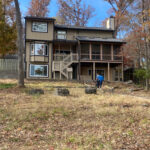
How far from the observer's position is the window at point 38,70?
71.7 feet

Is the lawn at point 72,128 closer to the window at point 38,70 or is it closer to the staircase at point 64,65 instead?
the staircase at point 64,65

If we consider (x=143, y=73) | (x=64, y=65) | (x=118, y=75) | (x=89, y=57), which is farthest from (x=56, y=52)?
(x=143, y=73)

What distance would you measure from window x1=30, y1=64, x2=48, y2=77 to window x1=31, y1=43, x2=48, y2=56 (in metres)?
1.60

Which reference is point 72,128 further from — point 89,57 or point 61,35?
point 61,35

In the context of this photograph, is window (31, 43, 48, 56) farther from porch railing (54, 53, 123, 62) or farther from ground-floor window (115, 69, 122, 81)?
ground-floor window (115, 69, 122, 81)

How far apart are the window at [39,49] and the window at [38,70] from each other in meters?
1.60

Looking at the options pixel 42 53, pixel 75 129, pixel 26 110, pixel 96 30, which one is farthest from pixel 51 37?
pixel 75 129

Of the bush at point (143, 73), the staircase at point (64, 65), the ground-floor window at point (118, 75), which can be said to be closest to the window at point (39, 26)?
the staircase at point (64, 65)

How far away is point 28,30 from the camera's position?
21.6 meters

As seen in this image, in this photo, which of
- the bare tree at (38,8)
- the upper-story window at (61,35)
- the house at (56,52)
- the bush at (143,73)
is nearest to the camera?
the bush at (143,73)

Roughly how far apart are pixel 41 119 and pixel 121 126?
8.60 ft

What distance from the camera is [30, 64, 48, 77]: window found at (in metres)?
21.9

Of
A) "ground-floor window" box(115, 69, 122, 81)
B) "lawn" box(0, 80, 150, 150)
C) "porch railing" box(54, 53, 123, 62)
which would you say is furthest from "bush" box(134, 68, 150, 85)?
"lawn" box(0, 80, 150, 150)

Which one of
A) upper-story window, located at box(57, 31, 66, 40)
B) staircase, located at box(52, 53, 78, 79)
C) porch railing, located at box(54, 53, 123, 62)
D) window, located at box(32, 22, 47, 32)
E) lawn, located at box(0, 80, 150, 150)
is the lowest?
lawn, located at box(0, 80, 150, 150)
